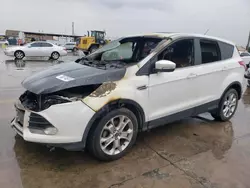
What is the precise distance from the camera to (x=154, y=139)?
4172 millimetres

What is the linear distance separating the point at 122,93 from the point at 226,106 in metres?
2.79

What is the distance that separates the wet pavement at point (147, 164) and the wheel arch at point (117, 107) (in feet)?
1.42

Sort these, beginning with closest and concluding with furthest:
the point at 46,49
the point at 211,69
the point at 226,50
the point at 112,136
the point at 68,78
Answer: the point at 68,78 → the point at 112,136 → the point at 211,69 → the point at 226,50 → the point at 46,49

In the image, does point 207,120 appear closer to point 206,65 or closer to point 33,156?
point 206,65

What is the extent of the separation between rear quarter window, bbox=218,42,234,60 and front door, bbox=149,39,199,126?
2.96 feet

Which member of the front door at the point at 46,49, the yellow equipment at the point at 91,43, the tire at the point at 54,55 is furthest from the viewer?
the yellow equipment at the point at 91,43

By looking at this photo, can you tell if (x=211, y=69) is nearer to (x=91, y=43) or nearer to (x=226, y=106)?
(x=226, y=106)

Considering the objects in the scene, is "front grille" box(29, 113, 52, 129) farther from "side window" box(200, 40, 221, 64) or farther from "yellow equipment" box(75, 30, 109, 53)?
"yellow equipment" box(75, 30, 109, 53)

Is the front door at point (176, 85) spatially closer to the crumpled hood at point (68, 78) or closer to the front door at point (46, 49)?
the crumpled hood at point (68, 78)

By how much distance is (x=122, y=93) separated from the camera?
10.7 ft

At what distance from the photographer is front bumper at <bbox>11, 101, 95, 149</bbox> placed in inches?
114

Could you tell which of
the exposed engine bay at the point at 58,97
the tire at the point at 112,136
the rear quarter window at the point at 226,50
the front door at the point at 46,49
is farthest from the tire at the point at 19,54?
the tire at the point at 112,136

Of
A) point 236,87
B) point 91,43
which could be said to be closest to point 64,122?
point 236,87

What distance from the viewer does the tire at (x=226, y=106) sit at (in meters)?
4.92
